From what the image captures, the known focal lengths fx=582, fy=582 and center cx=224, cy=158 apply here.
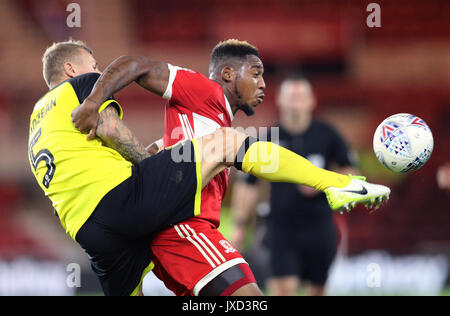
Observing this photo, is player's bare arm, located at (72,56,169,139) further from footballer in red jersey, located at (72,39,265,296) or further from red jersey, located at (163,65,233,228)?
red jersey, located at (163,65,233,228)

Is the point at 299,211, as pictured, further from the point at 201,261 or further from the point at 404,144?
the point at 201,261

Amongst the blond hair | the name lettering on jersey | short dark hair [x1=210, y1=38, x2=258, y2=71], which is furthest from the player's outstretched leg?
the blond hair

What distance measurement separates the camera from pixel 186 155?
9.41 ft

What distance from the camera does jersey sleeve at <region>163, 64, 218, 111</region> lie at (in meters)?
3.10

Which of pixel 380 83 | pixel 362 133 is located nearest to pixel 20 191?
pixel 362 133

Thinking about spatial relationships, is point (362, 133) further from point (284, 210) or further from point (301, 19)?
point (284, 210)

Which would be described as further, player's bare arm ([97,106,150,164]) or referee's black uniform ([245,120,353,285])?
referee's black uniform ([245,120,353,285])

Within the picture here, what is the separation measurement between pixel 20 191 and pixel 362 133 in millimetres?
6135

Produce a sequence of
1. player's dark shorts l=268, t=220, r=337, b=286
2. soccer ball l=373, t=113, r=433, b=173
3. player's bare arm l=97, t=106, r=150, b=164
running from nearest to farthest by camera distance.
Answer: player's bare arm l=97, t=106, r=150, b=164 < soccer ball l=373, t=113, r=433, b=173 < player's dark shorts l=268, t=220, r=337, b=286

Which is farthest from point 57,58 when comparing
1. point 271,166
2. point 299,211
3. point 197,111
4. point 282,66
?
point 282,66

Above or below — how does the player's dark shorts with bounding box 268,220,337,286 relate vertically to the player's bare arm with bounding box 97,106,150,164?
below

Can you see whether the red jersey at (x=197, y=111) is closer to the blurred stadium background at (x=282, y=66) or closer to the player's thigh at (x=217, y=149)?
the player's thigh at (x=217, y=149)

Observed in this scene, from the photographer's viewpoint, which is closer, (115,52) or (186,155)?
(186,155)

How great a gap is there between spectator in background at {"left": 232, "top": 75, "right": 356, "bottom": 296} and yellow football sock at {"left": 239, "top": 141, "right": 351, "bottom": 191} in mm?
2061
